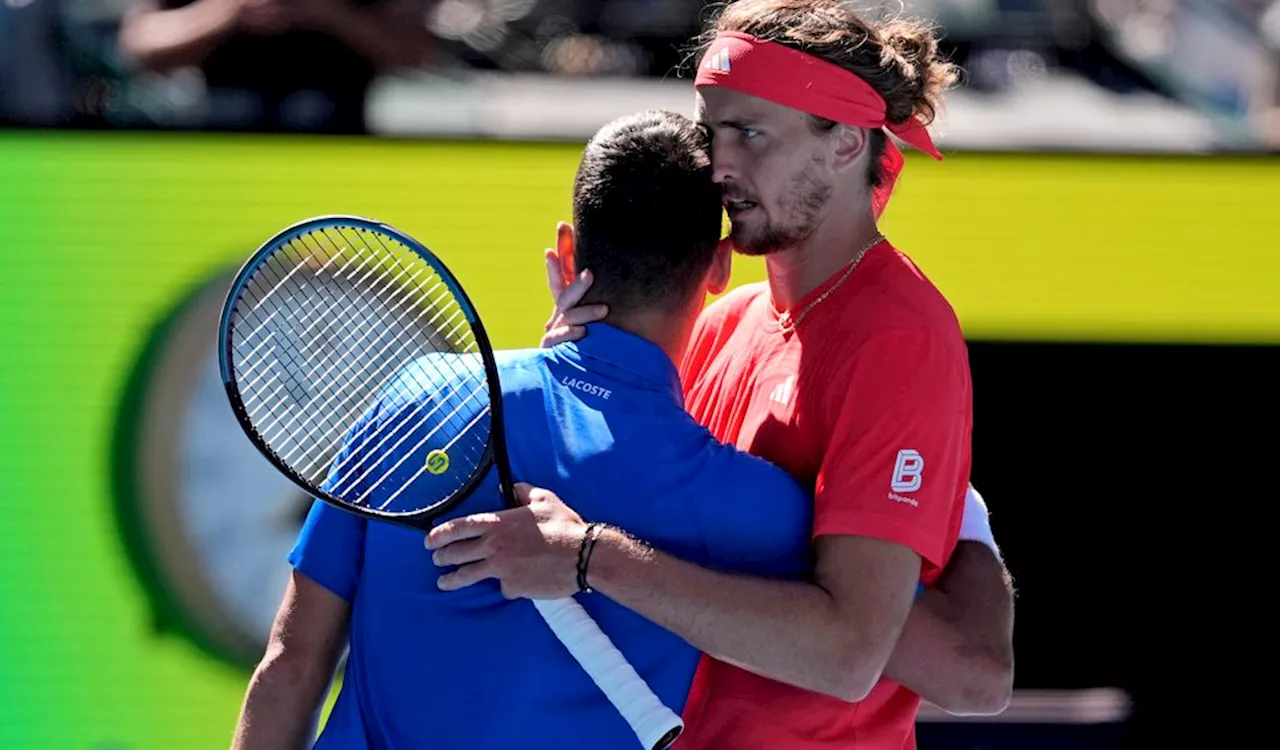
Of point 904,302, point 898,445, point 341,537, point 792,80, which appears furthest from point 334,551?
point 792,80

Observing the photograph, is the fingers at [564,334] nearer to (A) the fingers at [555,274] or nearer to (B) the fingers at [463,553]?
(A) the fingers at [555,274]

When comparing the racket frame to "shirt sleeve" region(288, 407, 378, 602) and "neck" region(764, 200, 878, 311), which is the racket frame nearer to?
"shirt sleeve" region(288, 407, 378, 602)

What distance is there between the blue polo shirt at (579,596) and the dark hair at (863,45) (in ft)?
2.15

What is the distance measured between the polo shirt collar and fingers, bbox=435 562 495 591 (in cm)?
34

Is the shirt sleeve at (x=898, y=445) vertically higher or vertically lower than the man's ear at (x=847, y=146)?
lower

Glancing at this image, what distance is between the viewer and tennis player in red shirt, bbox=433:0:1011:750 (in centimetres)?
232

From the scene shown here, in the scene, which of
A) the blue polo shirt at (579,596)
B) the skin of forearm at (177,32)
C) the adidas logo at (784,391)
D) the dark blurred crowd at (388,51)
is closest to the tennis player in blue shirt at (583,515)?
the blue polo shirt at (579,596)

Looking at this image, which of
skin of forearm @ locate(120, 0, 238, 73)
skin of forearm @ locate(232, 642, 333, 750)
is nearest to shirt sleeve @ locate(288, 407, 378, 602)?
skin of forearm @ locate(232, 642, 333, 750)

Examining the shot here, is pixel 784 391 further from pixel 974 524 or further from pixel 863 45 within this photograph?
pixel 863 45

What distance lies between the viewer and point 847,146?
2.80m

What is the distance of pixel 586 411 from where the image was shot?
237 cm

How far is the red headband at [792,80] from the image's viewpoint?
2.72m

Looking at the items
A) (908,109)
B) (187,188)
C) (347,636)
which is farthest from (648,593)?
(187,188)

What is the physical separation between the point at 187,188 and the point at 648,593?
103 inches
